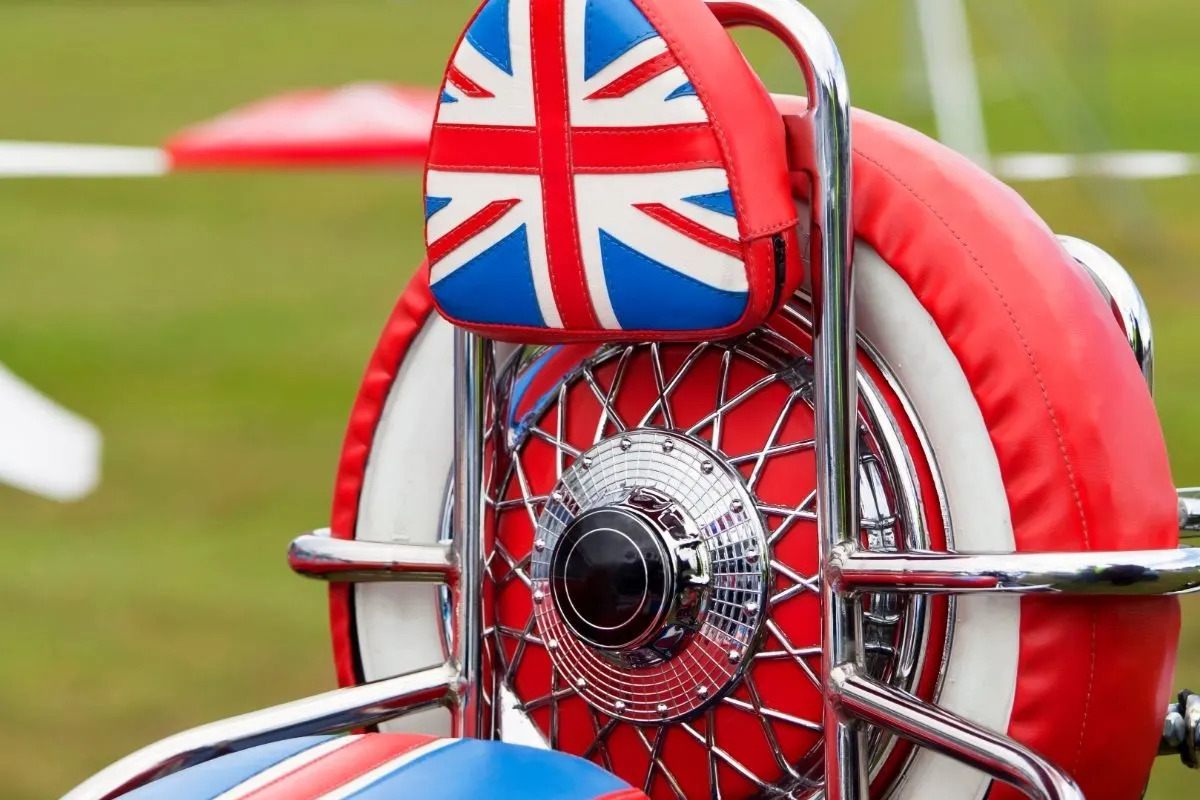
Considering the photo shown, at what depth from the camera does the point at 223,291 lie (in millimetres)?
5047

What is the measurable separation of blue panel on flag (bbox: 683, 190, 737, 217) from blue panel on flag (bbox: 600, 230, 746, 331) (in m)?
0.05

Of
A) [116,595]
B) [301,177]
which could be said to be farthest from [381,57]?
[116,595]

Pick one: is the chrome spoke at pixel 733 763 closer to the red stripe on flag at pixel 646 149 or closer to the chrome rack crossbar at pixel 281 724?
the chrome rack crossbar at pixel 281 724

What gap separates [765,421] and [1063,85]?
24.1ft

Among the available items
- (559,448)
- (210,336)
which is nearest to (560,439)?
(559,448)

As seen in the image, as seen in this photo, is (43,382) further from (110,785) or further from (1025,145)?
(1025,145)

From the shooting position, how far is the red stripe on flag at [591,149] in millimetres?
1145

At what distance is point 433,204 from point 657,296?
0.21 m

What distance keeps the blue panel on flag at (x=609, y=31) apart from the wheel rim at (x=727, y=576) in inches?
9.9

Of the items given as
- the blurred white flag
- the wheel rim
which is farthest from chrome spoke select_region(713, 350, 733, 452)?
the blurred white flag

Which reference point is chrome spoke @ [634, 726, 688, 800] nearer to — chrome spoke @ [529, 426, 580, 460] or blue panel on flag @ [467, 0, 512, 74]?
chrome spoke @ [529, 426, 580, 460]

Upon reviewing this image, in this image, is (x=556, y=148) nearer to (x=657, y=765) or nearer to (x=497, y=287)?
(x=497, y=287)

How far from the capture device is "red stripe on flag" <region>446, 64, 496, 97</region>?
1224mm

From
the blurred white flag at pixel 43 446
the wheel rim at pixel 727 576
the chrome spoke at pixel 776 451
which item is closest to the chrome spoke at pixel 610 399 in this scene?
the wheel rim at pixel 727 576
